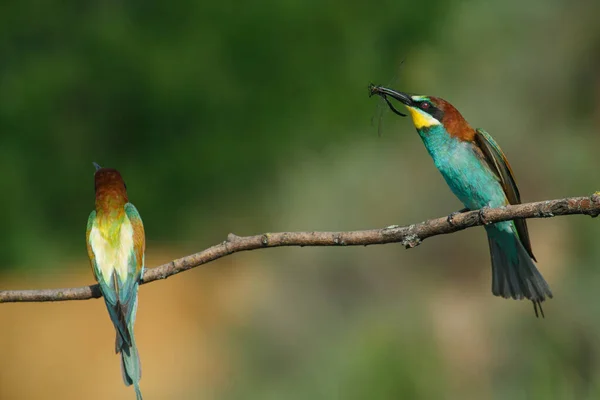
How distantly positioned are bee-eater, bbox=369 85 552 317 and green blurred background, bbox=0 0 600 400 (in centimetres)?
193

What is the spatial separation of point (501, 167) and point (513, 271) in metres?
0.34

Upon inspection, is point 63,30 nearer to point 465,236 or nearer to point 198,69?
point 198,69

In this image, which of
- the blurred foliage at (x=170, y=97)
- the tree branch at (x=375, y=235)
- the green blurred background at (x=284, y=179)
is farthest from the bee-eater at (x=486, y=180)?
the blurred foliage at (x=170, y=97)

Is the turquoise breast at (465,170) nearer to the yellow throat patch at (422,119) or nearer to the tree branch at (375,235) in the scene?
the yellow throat patch at (422,119)

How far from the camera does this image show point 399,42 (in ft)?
27.7

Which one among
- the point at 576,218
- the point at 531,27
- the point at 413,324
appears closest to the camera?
the point at 413,324

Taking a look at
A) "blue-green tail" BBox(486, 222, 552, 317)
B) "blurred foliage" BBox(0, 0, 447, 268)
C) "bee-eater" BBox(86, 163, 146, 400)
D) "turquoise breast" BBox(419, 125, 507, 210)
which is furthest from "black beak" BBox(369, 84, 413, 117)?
"blurred foliage" BBox(0, 0, 447, 268)

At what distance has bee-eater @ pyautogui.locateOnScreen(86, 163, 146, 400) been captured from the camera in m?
2.50

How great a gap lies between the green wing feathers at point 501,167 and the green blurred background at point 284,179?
6.57 feet

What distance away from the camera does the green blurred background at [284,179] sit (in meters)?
5.62

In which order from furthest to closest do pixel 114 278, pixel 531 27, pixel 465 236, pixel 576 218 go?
pixel 531 27 → pixel 465 236 → pixel 576 218 → pixel 114 278

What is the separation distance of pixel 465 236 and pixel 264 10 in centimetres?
336

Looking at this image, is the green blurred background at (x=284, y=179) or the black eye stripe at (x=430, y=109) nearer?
the black eye stripe at (x=430, y=109)

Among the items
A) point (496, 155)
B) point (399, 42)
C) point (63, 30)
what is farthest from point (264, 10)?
point (496, 155)
